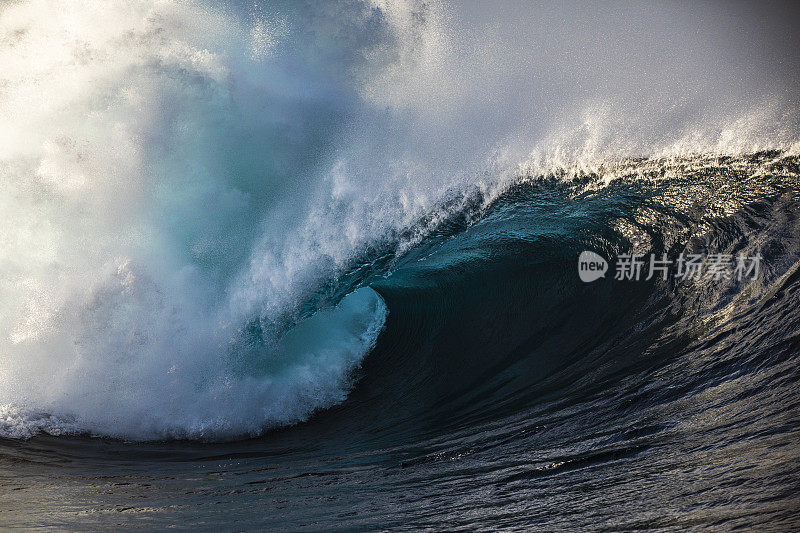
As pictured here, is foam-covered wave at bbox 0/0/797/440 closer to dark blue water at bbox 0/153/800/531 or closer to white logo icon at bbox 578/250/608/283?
dark blue water at bbox 0/153/800/531

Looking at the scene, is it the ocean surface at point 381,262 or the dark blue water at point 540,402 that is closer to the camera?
the dark blue water at point 540,402

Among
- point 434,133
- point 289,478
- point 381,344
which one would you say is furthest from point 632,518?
point 434,133

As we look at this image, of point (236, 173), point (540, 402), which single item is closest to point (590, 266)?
point (540, 402)

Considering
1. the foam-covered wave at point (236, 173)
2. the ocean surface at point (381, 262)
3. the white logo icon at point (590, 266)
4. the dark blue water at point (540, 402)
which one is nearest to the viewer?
the dark blue water at point (540, 402)

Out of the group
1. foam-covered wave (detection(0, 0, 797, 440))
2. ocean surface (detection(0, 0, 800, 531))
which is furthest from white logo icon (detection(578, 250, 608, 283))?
foam-covered wave (detection(0, 0, 797, 440))

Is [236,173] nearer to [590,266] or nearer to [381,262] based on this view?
[381,262]

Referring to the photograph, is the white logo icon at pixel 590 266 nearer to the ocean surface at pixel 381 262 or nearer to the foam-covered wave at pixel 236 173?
the ocean surface at pixel 381 262

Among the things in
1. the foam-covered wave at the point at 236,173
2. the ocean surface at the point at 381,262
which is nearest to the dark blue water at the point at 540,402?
the ocean surface at the point at 381,262
